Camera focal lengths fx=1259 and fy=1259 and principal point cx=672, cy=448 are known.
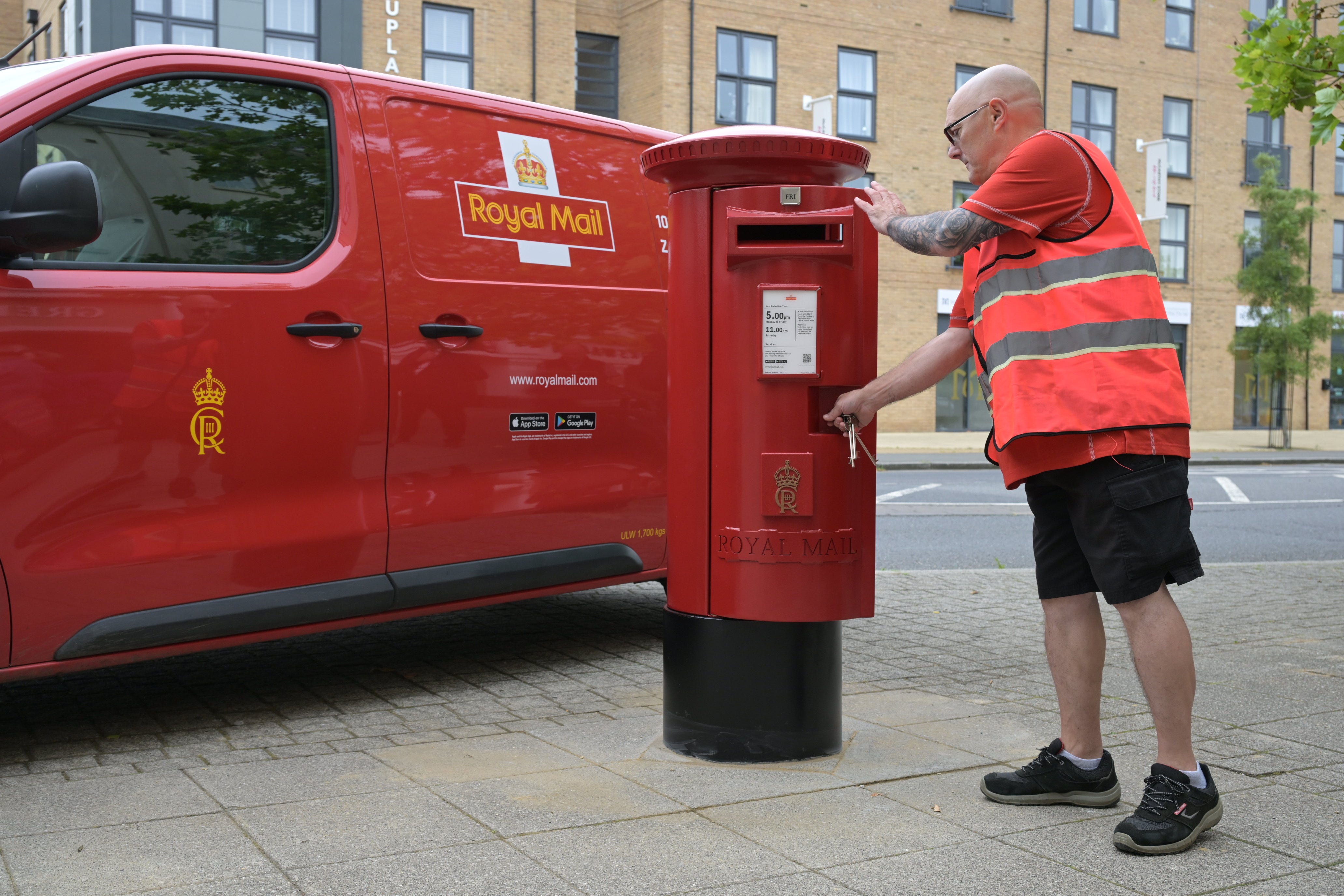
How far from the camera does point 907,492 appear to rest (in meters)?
15.3

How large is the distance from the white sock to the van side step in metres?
2.08

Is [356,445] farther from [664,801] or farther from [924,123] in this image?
[924,123]

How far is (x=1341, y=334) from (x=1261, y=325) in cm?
429

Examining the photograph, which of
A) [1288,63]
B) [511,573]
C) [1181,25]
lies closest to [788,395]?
[511,573]

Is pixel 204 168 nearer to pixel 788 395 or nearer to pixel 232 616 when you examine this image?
pixel 232 616

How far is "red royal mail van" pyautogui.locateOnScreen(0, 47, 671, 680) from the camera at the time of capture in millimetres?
3615

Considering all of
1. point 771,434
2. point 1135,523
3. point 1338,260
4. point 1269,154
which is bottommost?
point 1135,523

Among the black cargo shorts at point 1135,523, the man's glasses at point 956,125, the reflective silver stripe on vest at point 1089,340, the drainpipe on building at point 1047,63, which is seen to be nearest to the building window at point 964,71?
the drainpipe on building at point 1047,63

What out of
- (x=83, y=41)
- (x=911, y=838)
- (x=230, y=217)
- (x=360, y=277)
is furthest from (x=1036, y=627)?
(x=83, y=41)

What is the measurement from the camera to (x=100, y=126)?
3.83 meters

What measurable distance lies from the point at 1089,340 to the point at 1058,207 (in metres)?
0.34

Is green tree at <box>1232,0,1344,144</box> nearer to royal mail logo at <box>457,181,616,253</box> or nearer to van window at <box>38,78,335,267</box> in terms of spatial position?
royal mail logo at <box>457,181,616,253</box>

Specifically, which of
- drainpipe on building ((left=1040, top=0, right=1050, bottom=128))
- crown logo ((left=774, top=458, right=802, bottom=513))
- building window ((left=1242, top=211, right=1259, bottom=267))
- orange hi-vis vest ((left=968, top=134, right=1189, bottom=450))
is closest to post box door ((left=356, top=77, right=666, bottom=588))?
crown logo ((left=774, top=458, right=802, bottom=513))

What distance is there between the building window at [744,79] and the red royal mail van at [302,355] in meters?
22.7
